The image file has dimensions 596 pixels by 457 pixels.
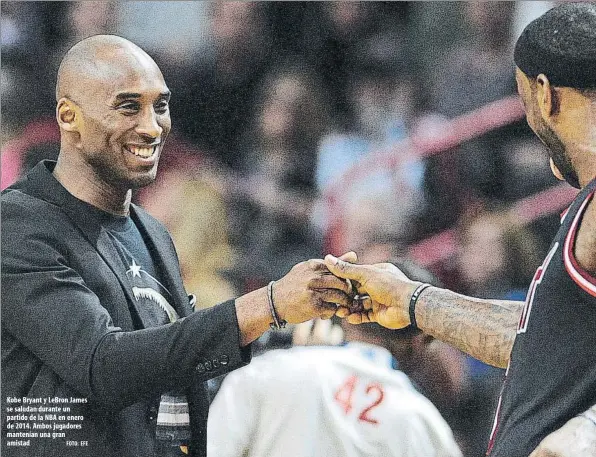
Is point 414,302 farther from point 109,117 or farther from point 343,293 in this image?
point 109,117

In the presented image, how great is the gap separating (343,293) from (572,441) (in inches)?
42.0

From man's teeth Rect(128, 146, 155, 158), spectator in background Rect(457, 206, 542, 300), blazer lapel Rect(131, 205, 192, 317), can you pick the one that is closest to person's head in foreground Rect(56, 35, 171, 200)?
man's teeth Rect(128, 146, 155, 158)

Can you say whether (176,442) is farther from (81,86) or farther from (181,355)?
(81,86)

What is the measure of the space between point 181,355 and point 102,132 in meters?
→ 0.60

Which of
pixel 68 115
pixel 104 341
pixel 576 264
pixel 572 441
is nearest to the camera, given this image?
pixel 572 441

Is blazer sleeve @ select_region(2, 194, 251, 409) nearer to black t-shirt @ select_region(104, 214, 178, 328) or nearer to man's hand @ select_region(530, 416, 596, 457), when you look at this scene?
black t-shirt @ select_region(104, 214, 178, 328)

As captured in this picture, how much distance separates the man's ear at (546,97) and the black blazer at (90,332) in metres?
0.88

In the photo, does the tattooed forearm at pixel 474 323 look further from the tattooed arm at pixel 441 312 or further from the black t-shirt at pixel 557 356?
the black t-shirt at pixel 557 356

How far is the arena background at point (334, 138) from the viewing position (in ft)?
9.90

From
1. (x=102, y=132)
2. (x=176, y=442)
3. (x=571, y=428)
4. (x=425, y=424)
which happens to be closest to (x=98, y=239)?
(x=102, y=132)

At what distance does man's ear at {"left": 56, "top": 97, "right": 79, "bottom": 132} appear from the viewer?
8.59 feet

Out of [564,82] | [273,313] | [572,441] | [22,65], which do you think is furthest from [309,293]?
[22,65]

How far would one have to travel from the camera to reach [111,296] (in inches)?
99.3

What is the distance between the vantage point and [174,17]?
120 inches
